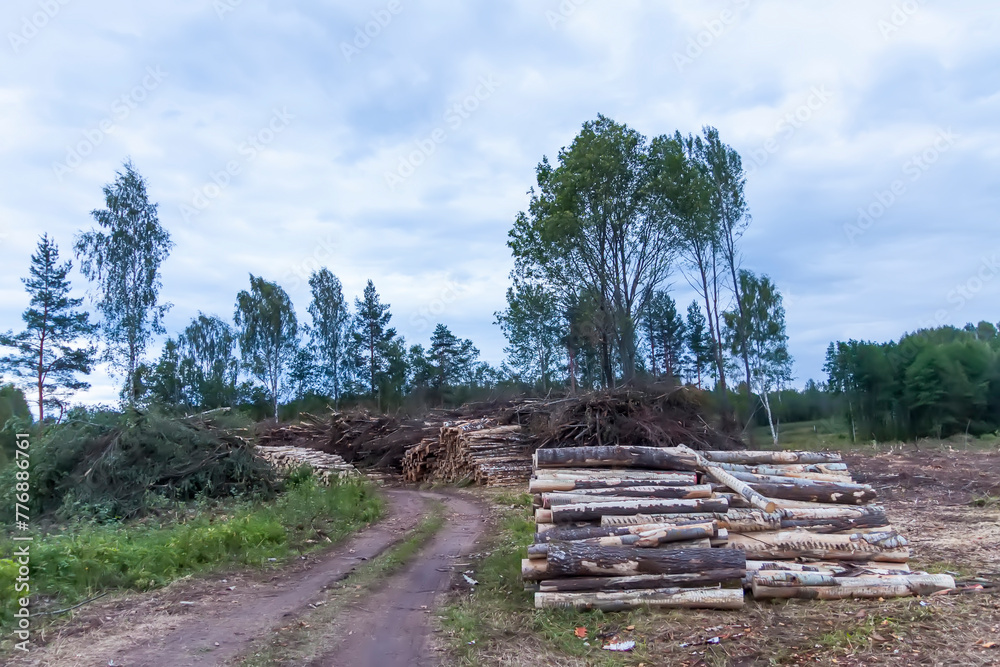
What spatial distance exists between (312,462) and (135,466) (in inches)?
203

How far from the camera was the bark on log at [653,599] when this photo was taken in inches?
207

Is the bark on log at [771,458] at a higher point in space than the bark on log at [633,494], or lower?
higher

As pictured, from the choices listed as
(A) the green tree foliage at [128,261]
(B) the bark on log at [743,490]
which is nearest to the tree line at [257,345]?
(A) the green tree foliage at [128,261]

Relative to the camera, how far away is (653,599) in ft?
17.4

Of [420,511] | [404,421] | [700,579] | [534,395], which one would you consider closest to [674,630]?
[700,579]

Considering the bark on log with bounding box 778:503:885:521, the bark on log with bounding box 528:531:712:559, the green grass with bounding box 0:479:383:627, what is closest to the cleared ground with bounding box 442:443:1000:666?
the bark on log with bounding box 528:531:712:559

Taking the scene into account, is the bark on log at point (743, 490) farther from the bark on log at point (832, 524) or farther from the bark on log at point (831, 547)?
the bark on log at point (831, 547)

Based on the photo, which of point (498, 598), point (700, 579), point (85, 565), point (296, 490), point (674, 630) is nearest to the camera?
point (674, 630)

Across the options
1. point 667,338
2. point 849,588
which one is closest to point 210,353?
point 667,338

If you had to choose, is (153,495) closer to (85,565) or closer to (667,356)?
(85,565)

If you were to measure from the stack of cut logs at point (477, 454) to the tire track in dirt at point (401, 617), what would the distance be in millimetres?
7279

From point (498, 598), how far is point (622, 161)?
19.0 m

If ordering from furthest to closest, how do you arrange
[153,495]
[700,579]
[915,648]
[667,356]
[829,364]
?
[667,356] → [829,364] → [153,495] → [700,579] → [915,648]

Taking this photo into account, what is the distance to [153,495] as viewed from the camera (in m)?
11.7
